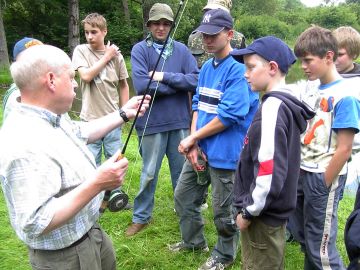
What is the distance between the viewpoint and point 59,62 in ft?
6.33

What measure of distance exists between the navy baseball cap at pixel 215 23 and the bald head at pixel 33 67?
146cm

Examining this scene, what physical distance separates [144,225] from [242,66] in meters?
1.97

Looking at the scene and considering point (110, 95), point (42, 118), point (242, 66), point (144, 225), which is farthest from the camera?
point (110, 95)

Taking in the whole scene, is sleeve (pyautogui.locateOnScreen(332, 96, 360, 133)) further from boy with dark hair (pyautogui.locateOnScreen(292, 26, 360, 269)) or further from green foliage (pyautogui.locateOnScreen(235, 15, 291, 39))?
green foliage (pyautogui.locateOnScreen(235, 15, 291, 39))

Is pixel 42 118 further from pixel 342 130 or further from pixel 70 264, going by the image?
pixel 342 130

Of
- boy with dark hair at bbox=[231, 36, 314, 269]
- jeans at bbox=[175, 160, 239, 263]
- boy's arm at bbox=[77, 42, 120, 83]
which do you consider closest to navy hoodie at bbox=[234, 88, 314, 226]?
boy with dark hair at bbox=[231, 36, 314, 269]

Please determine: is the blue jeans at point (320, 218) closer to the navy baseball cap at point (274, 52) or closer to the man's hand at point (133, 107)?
the navy baseball cap at point (274, 52)

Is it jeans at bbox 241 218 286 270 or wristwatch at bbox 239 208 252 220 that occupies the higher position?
wristwatch at bbox 239 208 252 220

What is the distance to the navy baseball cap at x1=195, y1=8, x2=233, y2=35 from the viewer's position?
3.05 metres

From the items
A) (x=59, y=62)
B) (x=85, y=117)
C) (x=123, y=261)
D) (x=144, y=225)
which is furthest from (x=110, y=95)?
(x=59, y=62)

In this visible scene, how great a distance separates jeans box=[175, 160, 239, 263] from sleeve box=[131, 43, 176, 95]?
740 mm

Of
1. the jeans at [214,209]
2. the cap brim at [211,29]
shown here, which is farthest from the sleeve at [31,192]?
the cap brim at [211,29]

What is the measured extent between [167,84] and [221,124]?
0.88 meters

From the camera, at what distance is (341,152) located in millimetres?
2590
